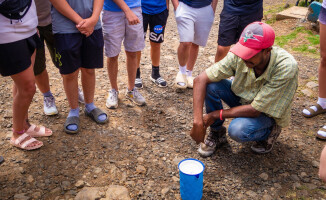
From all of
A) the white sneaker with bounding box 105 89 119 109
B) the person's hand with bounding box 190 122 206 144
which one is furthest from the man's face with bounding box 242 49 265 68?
the white sneaker with bounding box 105 89 119 109

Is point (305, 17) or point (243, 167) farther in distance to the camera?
point (305, 17)

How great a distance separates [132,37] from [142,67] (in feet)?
4.75

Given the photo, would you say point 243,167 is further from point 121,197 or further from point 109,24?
point 109,24

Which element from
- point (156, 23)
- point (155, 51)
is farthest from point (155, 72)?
point (156, 23)

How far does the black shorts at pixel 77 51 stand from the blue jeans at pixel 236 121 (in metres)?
1.25

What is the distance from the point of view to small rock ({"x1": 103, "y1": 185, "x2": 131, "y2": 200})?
8.41ft

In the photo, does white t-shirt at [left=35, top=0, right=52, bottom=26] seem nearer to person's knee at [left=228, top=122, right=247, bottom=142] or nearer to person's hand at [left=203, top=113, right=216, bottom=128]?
person's hand at [left=203, top=113, right=216, bottom=128]

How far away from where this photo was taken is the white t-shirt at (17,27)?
2418 mm

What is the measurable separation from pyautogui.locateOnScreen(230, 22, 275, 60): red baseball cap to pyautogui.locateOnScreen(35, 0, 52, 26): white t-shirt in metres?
2.04

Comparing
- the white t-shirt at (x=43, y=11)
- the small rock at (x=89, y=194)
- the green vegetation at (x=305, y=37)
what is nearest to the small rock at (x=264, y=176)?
the small rock at (x=89, y=194)

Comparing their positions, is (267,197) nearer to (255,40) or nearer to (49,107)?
(255,40)

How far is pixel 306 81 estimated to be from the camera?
4.49 meters

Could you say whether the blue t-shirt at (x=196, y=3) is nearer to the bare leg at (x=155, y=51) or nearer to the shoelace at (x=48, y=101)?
the bare leg at (x=155, y=51)

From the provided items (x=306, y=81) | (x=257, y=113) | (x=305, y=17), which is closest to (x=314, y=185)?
(x=257, y=113)
